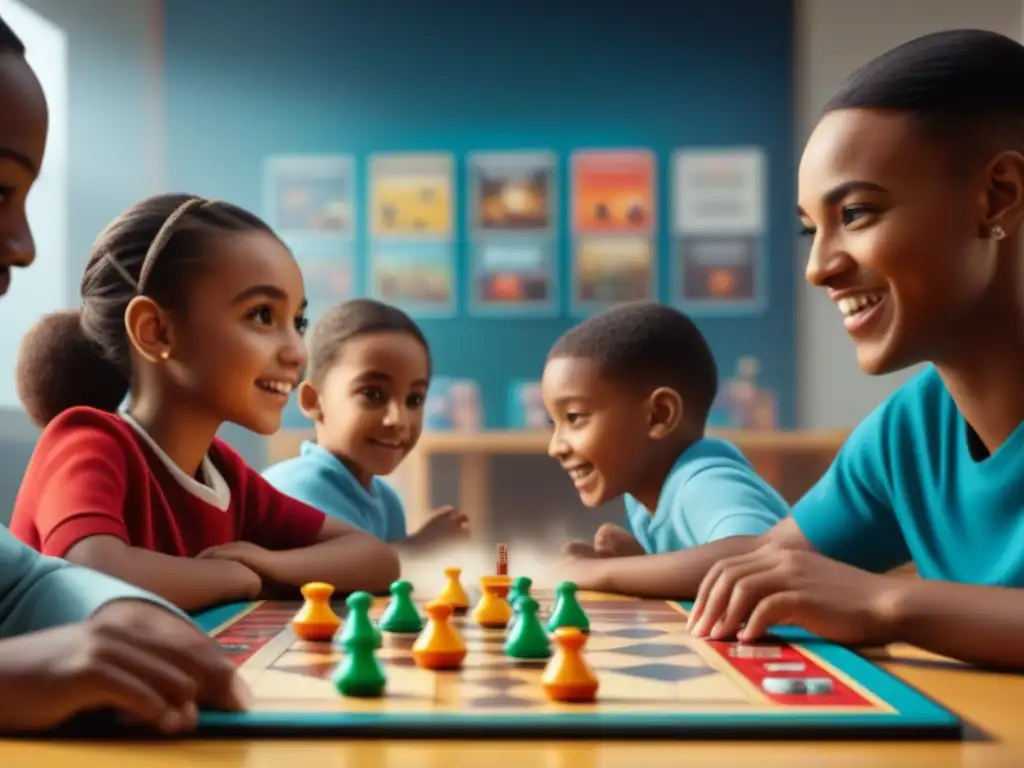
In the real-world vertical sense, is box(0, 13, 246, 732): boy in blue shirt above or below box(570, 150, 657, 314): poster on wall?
below

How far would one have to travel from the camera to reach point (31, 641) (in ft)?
2.17

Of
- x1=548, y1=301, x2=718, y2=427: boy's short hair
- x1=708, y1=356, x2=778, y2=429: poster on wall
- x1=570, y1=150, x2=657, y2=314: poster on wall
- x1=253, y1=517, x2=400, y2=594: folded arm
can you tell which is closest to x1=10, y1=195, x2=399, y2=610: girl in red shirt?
x1=253, y1=517, x2=400, y2=594: folded arm

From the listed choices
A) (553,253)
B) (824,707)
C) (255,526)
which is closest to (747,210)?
(553,253)

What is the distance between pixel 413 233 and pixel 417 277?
19 centimetres

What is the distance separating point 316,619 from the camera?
965 mm

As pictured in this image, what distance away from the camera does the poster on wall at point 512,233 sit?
16.3 feet

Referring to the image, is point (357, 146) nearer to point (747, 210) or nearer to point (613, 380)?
point (747, 210)

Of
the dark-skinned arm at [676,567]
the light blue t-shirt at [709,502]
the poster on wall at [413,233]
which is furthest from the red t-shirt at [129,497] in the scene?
the poster on wall at [413,233]

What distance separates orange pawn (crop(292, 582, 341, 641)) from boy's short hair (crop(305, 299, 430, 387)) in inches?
45.7

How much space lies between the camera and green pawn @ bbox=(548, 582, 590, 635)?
1001 mm

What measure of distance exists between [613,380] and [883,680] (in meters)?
1.23

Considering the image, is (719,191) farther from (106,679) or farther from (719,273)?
(106,679)

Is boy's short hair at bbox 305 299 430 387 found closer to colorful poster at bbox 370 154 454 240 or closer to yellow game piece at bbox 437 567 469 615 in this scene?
yellow game piece at bbox 437 567 469 615

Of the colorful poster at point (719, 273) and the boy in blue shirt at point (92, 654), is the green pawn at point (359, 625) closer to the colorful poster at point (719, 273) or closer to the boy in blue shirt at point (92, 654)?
the boy in blue shirt at point (92, 654)
